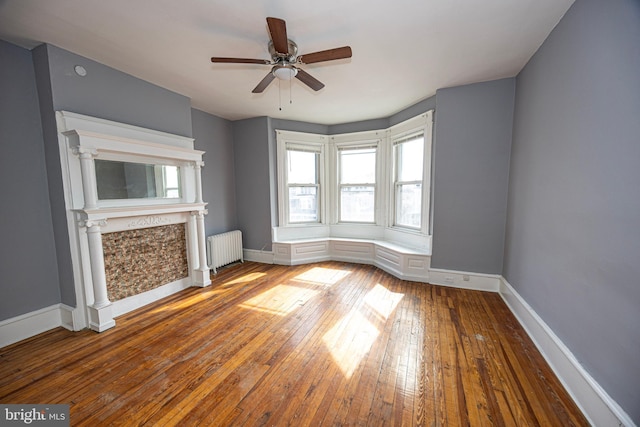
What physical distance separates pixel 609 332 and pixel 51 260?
4675mm

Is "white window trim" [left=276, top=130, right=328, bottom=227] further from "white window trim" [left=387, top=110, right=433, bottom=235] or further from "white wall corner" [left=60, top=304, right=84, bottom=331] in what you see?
"white wall corner" [left=60, top=304, right=84, bottom=331]

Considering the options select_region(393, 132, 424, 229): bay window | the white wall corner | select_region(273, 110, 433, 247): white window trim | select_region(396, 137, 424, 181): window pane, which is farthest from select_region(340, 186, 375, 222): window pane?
the white wall corner

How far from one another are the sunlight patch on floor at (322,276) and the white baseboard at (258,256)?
927mm

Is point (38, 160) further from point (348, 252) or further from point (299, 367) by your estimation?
point (348, 252)

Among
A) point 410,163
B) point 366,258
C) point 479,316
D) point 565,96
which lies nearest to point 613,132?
point 565,96

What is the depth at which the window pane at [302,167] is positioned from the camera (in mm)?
4844

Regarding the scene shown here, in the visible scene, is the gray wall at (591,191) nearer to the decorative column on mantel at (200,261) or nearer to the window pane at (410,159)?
the window pane at (410,159)

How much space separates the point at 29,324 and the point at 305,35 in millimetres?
3890

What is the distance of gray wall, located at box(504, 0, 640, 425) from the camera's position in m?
1.30

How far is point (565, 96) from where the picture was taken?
192cm

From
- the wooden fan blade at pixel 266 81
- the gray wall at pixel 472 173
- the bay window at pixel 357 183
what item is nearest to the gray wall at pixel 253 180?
the bay window at pixel 357 183

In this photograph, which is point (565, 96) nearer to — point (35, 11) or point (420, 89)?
point (420, 89)

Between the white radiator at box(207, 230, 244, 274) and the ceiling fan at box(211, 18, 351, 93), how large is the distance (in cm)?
275

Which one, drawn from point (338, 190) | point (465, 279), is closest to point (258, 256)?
point (338, 190)
